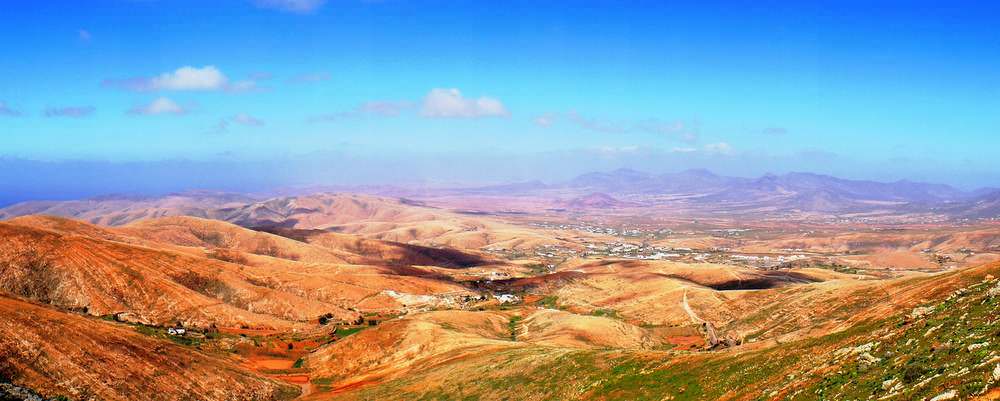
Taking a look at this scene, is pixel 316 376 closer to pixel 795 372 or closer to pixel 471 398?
pixel 471 398

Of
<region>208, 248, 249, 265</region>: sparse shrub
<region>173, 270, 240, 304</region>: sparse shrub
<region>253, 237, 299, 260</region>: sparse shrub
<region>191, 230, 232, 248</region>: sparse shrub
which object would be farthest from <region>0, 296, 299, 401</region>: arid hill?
<region>191, 230, 232, 248</region>: sparse shrub

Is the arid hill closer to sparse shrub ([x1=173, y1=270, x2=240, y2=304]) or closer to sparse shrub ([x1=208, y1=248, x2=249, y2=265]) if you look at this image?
sparse shrub ([x1=173, y1=270, x2=240, y2=304])

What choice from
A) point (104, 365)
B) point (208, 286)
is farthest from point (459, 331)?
point (208, 286)

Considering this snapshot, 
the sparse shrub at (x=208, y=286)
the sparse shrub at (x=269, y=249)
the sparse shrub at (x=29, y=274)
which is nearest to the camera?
the sparse shrub at (x=29, y=274)

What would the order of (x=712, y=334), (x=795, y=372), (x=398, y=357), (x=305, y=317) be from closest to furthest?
(x=795, y=372)
(x=712, y=334)
(x=398, y=357)
(x=305, y=317)

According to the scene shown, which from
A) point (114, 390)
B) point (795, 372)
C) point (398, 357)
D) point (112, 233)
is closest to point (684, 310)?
point (398, 357)

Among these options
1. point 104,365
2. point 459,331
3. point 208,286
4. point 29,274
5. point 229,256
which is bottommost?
point 459,331

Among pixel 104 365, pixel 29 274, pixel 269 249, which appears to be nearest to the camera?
pixel 104 365

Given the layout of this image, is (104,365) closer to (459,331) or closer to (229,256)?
(459,331)

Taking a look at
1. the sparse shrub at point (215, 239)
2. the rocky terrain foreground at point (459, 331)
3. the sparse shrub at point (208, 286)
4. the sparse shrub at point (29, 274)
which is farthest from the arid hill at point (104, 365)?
the sparse shrub at point (215, 239)

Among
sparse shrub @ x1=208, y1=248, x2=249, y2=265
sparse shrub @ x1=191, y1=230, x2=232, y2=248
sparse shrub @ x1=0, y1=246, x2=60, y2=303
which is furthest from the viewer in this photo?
sparse shrub @ x1=191, y1=230, x2=232, y2=248

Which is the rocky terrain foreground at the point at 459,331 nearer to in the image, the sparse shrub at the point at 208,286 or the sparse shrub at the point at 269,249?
the sparse shrub at the point at 208,286
